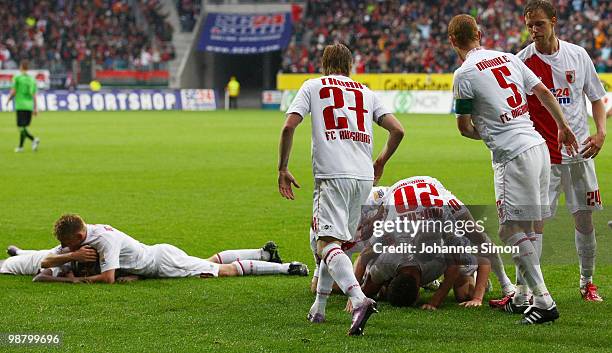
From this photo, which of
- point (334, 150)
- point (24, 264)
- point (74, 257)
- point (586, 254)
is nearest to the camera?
point (334, 150)

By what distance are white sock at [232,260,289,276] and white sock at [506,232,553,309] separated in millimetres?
2833

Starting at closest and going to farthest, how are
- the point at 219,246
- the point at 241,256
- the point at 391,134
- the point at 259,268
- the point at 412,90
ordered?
the point at 391,134 → the point at 259,268 → the point at 241,256 → the point at 219,246 → the point at 412,90

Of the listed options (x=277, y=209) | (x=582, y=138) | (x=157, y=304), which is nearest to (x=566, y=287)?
(x=582, y=138)

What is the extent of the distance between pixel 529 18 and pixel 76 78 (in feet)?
163

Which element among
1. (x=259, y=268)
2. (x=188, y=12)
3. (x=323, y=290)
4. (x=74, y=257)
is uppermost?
(x=323, y=290)

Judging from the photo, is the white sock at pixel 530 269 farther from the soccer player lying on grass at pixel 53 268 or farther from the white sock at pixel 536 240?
the soccer player lying on grass at pixel 53 268

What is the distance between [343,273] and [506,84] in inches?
67.5

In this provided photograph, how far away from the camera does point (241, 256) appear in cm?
981

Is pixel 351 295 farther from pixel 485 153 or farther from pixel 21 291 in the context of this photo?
pixel 485 153

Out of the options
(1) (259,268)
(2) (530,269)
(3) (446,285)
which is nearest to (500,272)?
(3) (446,285)

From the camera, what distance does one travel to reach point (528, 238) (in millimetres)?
7320

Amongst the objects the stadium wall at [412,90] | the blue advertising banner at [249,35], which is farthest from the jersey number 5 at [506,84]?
the blue advertising banner at [249,35]

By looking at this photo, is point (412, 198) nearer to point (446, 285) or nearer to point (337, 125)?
point (446, 285)

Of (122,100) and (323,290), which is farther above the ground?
(323,290)
